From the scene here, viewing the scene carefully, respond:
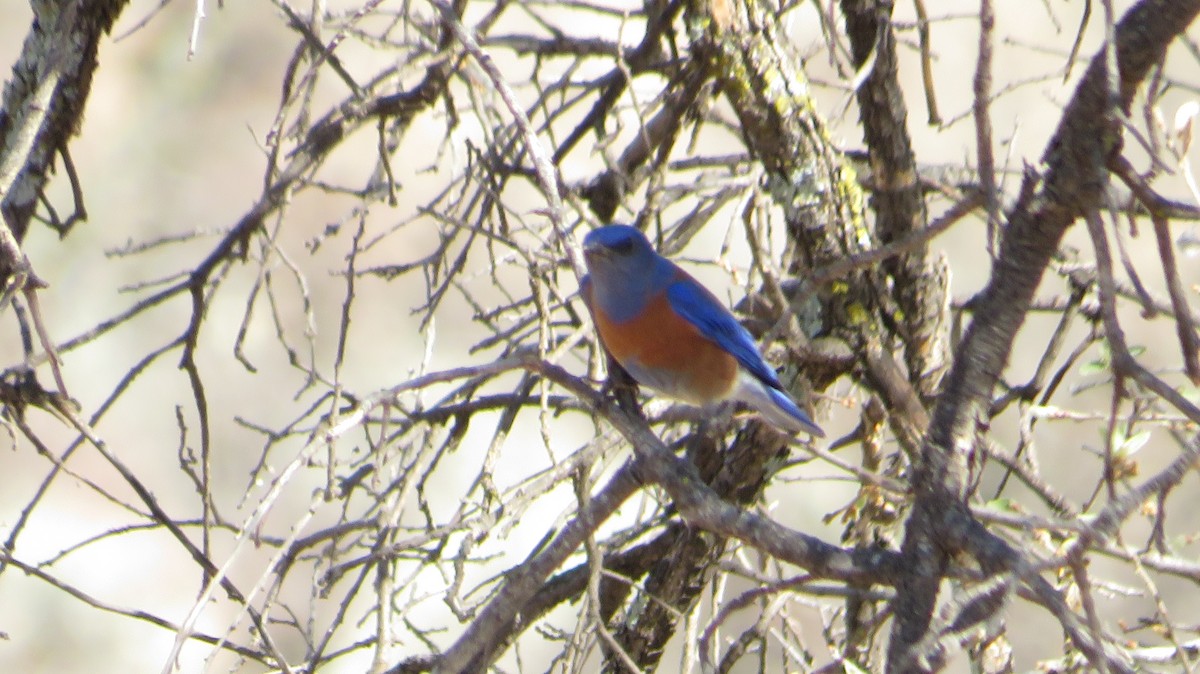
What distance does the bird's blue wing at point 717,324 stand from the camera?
3754 mm

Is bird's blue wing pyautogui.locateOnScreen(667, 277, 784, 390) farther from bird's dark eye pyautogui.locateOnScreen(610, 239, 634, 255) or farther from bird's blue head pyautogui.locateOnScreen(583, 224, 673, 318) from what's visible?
bird's dark eye pyautogui.locateOnScreen(610, 239, 634, 255)

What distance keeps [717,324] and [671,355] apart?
0.59ft

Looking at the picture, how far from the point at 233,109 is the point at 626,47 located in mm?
8109

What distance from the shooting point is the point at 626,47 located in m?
4.07

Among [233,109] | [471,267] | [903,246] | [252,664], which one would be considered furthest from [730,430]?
[233,109]

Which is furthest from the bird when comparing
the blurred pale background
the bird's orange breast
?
the blurred pale background

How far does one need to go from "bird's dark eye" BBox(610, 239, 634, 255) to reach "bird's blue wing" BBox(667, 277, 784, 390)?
36cm

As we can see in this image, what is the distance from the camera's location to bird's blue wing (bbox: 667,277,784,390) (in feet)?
12.3

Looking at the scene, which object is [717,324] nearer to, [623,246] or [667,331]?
[667,331]

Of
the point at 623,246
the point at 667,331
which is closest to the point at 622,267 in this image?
the point at 623,246

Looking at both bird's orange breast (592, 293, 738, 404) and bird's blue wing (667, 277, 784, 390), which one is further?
bird's orange breast (592, 293, 738, 404)

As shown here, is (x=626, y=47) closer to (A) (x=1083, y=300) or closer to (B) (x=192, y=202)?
(A) (x=1083, y=300)

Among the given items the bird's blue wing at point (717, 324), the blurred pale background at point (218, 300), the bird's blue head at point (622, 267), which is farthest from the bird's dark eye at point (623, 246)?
the blurred pale background at point (218, 300)

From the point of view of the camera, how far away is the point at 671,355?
4.02m
